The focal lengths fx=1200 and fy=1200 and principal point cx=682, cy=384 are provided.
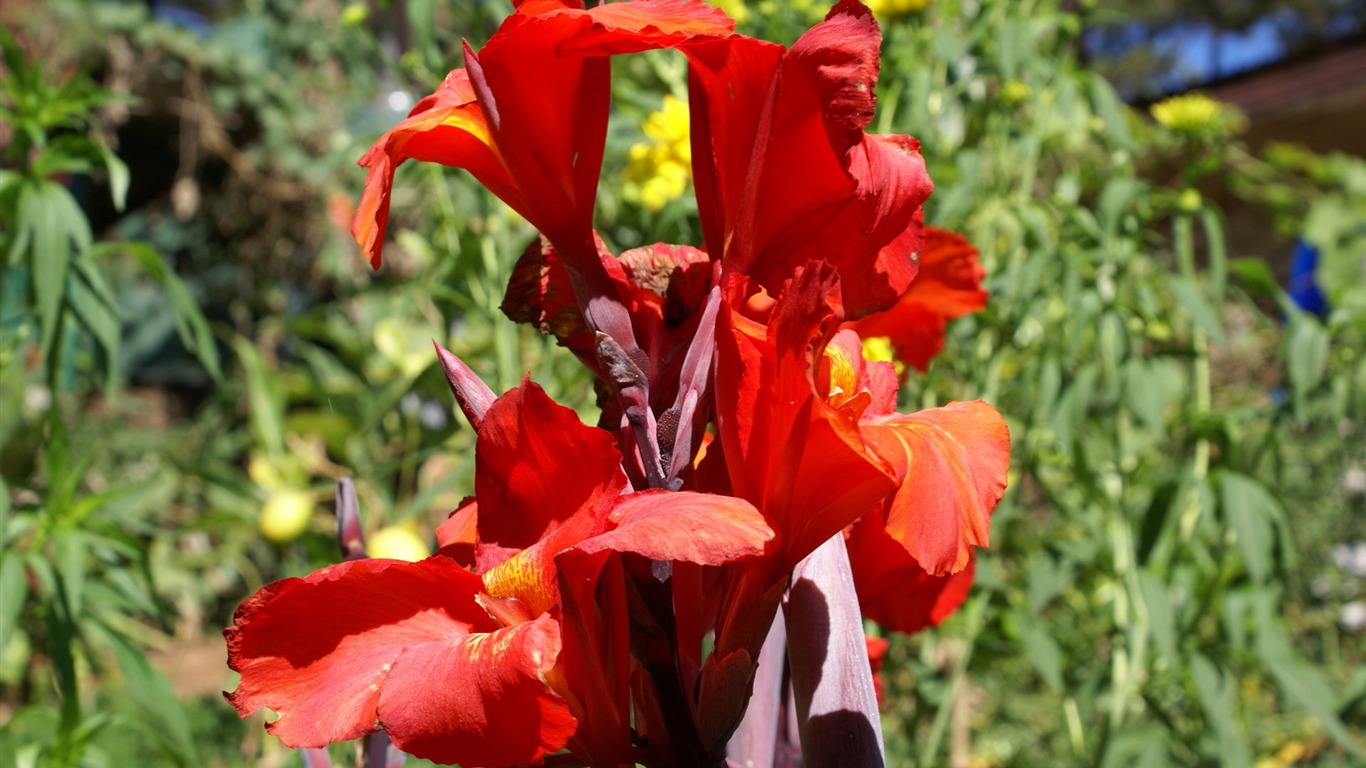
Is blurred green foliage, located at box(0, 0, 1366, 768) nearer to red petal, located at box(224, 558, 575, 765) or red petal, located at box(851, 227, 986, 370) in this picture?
red petal, located at box(851, 227, 986, 370)

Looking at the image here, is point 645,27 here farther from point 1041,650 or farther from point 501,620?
point 1041,650

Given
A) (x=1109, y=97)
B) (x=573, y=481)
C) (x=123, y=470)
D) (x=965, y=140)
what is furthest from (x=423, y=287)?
(x=123, y=470)

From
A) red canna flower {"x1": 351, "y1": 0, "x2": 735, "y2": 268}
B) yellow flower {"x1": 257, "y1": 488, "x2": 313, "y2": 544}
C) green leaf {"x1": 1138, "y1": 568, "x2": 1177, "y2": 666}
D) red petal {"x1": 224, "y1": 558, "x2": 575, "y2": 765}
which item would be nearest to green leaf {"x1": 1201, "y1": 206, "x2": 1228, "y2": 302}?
green leaf {"x1": 1138, "y1": 568, "x2": 1177, "y2": 666}

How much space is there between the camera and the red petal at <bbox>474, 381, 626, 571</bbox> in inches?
20.3

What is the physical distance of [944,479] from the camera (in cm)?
53

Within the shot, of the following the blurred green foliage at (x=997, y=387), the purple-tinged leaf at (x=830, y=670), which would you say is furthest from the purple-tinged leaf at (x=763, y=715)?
the blurred green foliage at (x=997, y=387)

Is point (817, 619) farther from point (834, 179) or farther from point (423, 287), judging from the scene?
point (423, 287)

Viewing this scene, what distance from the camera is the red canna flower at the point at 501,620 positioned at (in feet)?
1.55

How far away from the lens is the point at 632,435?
1.82ft

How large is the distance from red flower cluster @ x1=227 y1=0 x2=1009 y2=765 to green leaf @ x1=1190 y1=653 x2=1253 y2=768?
3.50 feet

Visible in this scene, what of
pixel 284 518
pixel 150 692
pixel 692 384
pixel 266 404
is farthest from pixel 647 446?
pixel 266 404

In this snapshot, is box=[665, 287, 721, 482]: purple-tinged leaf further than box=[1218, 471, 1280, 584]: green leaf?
No

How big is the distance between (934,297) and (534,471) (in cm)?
38

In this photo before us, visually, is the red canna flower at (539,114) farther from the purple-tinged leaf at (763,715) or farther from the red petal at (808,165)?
the purple-tinged leaf at (763,715)
